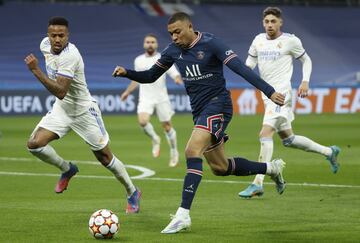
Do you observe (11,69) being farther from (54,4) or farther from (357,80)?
(357,80)

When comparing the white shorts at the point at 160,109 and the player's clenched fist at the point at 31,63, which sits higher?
the player's clenched fist at the point at 31,63

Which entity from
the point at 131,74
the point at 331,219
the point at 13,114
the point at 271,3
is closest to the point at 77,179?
the point at 131,74

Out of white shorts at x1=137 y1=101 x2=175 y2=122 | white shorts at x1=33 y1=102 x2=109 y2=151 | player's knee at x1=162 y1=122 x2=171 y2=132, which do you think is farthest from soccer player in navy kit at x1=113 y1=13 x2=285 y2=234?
white shorts at x1=137 y1=101 x2=175 y2=122

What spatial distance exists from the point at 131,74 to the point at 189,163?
4.44 ft

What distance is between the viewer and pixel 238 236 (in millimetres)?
8695

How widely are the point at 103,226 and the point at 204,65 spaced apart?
7.06 ft

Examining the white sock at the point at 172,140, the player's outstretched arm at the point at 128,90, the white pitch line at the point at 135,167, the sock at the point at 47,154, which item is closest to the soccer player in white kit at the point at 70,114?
the sock at the point at 47,154

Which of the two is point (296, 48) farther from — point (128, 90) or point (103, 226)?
point (128, 90)

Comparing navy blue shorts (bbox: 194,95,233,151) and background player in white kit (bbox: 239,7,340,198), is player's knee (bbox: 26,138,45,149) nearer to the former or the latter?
navy blue shorts (bbox: 194,95,233,151)

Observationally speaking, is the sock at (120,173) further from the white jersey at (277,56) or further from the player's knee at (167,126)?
the player's knee at (167,126)

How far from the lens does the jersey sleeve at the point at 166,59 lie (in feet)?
32.4

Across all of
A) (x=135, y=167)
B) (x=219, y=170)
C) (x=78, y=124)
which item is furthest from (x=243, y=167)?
(x=135, y=167)

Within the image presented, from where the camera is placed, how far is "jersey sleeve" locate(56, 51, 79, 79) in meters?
10.2

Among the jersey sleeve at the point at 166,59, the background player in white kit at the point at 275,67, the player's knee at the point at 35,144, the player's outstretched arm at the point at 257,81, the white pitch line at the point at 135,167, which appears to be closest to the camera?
the player's outstretched arm at the point at 257,81
